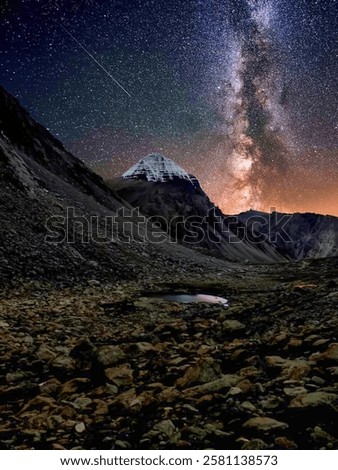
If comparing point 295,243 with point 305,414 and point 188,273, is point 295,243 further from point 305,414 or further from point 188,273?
point 305,414

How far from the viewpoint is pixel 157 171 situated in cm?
13788

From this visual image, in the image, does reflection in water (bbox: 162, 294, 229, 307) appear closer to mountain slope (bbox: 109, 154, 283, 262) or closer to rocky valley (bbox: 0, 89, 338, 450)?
rocky valley (bbox: 0, 89, 338, 450)

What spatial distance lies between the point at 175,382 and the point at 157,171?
13659cm

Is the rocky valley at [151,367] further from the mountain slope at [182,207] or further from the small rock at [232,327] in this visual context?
the mountain slope at [182,207]

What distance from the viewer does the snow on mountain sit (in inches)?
5251

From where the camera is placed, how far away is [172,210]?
11394 cm

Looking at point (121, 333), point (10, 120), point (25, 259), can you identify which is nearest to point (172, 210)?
point (10, 120)

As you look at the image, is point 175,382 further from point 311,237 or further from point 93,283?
point 311,237

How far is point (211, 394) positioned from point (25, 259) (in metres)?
12.4

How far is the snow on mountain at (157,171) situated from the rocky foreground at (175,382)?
4942 inches

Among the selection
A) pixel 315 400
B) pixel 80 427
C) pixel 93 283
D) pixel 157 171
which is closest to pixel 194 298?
pixel 93 283

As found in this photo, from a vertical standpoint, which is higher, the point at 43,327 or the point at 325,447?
the point at 325,447

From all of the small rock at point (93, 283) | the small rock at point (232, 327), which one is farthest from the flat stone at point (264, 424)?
the small rock at point (93, 283)

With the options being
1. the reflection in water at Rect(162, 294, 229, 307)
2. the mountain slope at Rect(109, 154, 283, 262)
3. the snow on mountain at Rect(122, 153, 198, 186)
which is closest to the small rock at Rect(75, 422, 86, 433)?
the reflection in water at Rect(162, 294, 229, 307)
